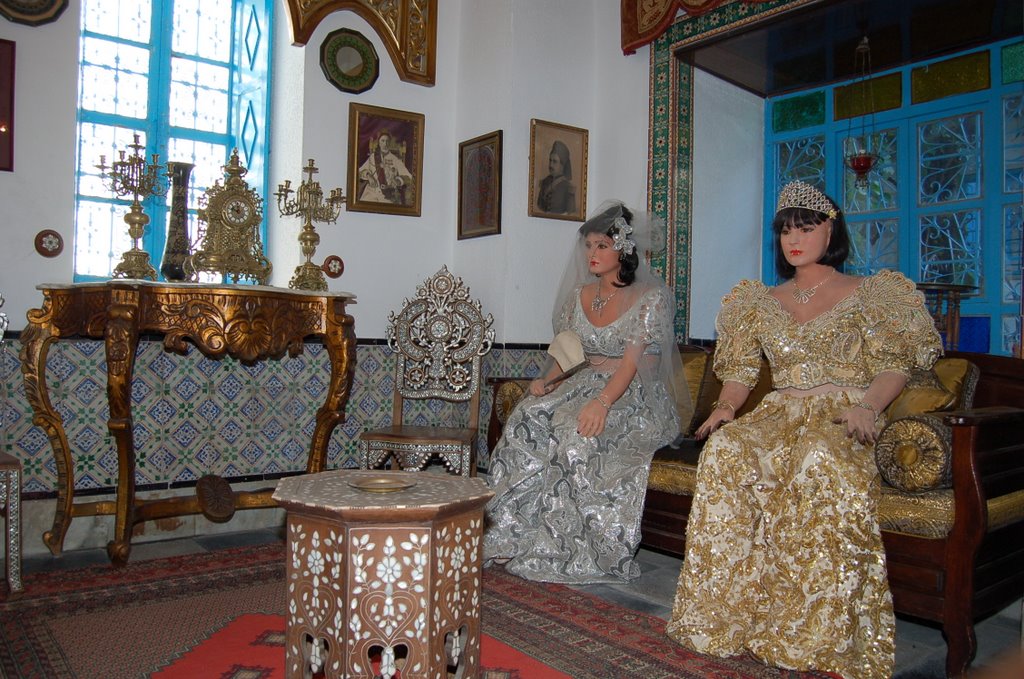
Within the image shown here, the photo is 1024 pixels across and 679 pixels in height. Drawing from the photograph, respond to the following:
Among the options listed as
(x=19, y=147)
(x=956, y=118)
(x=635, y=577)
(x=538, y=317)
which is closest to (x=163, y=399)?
(x=19, y=147)

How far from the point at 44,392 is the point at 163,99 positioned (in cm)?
228

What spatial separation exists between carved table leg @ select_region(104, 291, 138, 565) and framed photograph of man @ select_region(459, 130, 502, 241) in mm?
2608

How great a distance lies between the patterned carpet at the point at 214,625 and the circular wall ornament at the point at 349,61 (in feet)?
11.0

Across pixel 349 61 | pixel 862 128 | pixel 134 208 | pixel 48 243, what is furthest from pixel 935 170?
pixel 48 243

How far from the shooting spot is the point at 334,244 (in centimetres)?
575

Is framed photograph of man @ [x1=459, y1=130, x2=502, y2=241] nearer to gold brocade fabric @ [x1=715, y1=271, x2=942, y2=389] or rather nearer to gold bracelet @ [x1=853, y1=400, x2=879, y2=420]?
gold brocade fabric @ [x1=715, y1=271, x2=942, y2=389]

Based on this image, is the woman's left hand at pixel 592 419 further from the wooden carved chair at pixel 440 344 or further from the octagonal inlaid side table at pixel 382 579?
the octagonal inlaid side table at pixel 382 579

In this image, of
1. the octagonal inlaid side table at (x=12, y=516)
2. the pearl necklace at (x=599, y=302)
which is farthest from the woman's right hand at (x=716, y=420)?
the octagonal inlaid side table at (x=12, y=516)

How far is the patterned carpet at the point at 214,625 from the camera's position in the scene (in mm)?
2951

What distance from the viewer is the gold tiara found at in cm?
358

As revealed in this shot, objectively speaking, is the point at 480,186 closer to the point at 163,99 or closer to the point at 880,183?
the point at 163,99

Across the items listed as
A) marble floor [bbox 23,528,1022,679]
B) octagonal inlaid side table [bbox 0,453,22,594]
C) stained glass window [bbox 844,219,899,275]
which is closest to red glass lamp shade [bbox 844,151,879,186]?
stained glass window [bbox 844,219,899,275]

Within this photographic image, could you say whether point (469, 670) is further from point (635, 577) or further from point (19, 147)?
point (19, 147)

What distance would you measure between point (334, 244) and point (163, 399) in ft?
5.04
